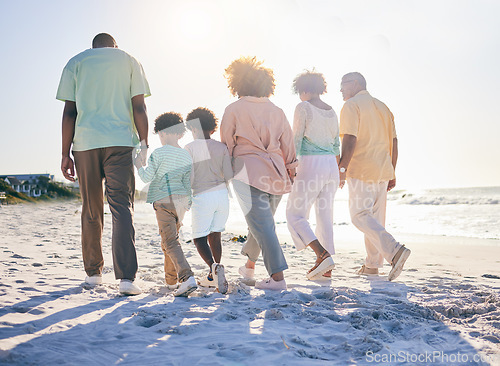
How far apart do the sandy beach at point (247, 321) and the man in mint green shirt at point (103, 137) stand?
406mm

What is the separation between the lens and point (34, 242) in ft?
19.9

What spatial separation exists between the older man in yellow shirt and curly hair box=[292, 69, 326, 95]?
15.0 inches

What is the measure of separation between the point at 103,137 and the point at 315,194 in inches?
81.6

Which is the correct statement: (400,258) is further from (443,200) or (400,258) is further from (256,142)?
(443,200)

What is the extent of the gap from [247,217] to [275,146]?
68cm

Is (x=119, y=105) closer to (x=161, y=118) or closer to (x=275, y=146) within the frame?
(x=161, y=118)

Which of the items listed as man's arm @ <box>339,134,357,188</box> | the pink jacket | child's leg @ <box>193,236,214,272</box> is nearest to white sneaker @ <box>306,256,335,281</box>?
the pink jacket

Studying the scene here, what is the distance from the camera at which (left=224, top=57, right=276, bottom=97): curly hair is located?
3.85 meters

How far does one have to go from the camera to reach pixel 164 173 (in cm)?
353

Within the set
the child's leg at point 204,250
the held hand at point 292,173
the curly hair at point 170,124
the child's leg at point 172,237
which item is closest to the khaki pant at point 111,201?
the child's leg at point 172,237

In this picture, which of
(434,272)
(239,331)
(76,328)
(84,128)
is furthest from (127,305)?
(434,272)

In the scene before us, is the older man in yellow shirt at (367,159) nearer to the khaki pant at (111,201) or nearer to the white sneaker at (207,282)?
the white sneaker at (207,282)

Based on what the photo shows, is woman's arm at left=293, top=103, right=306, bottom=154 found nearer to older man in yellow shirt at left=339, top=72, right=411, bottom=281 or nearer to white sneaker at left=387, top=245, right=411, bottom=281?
older man in yellow shirt at left=339, top=72, right=411, bottom=281

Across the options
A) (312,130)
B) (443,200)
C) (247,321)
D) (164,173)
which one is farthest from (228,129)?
(443,200)
